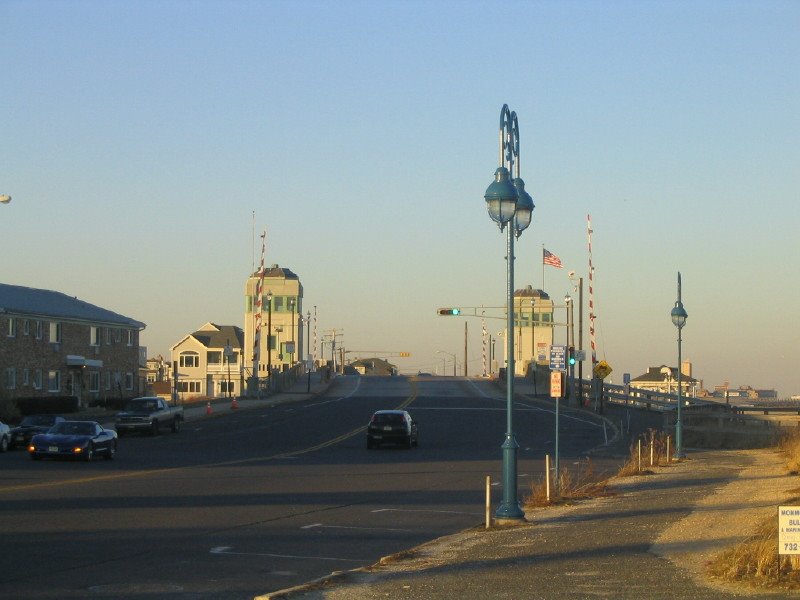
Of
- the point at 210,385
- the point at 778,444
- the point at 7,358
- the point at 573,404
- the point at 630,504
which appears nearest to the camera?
the point at 630,504

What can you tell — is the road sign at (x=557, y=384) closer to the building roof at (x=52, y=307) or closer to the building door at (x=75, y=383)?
the building roof at (x=52, y=307)

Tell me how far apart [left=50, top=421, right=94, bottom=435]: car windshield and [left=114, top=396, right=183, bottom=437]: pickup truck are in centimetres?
1317

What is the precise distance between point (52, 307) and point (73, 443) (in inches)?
1452

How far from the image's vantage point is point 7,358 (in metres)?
62.1

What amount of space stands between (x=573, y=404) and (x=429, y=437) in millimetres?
24882

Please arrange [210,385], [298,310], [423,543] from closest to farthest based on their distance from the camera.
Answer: [423,543] < [210,385] < [298,310]

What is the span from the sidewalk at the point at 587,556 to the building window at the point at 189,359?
105806 mm

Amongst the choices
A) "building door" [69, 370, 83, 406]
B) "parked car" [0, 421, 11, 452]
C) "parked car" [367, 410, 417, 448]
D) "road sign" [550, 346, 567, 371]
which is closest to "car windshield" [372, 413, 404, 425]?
"parked car" [367, 410, 417, 448]

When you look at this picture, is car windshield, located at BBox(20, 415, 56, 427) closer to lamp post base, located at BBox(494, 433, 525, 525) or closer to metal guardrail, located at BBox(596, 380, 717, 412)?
lamp post base, located at BBox(494, 433, 525, 525)

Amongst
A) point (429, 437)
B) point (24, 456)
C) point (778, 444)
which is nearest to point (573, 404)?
point (429, 437)

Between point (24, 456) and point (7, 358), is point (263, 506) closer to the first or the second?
point (24, 456)

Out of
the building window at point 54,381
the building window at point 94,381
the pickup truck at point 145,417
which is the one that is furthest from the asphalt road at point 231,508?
the building window at point 94,381

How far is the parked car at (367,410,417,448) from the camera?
138 feet

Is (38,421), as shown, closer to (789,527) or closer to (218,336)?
(789,527)
